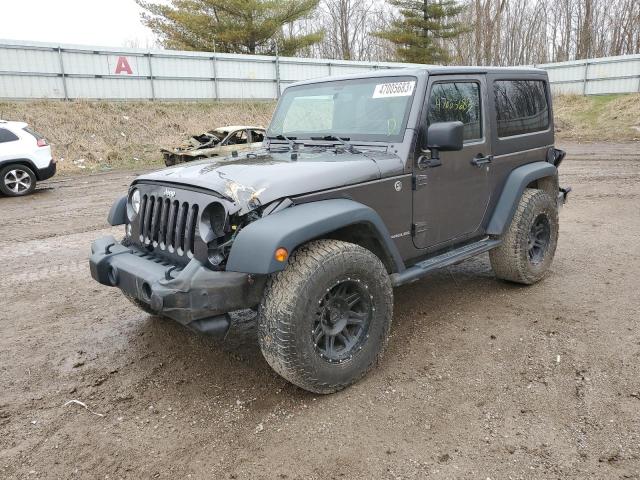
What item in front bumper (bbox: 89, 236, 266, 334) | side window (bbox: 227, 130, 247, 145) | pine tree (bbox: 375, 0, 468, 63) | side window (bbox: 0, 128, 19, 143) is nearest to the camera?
front bumper (bbox: 89, 236, 266, 334)

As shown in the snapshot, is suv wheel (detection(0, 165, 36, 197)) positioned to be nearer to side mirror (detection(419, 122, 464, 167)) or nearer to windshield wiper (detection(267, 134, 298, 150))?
windshield wiper (detection(267, 134, 298, 150))

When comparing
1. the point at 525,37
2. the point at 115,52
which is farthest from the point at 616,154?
the point at 525,37

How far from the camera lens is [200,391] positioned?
10.8ft

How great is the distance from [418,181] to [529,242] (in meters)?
1.76

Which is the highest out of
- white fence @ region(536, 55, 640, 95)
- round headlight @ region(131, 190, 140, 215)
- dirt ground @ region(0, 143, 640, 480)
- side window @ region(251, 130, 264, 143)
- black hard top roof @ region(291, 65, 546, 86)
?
Answer: white fence @ region(536, 55, 640, 95)

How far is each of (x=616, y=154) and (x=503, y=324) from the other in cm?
1444

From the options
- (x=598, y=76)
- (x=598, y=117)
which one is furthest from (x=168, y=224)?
(x=598, y=76)

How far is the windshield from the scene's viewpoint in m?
3.77

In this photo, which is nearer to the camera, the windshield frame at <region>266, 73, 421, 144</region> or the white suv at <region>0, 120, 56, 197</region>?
the windshield frame at <region>266, 73, 421, 144</region>

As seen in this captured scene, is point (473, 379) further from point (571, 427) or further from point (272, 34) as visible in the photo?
point (272, 34)

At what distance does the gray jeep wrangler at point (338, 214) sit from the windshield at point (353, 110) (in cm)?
1

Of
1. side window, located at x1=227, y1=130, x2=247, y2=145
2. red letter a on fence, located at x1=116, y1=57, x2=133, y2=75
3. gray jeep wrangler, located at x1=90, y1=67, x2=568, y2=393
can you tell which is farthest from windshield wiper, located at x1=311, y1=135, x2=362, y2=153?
A: red letter a on fence, located at x1=116, y1=57, x2=133, y2=75

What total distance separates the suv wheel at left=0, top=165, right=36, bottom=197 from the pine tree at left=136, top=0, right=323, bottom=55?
17.3 metres

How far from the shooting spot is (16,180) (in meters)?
11.2
